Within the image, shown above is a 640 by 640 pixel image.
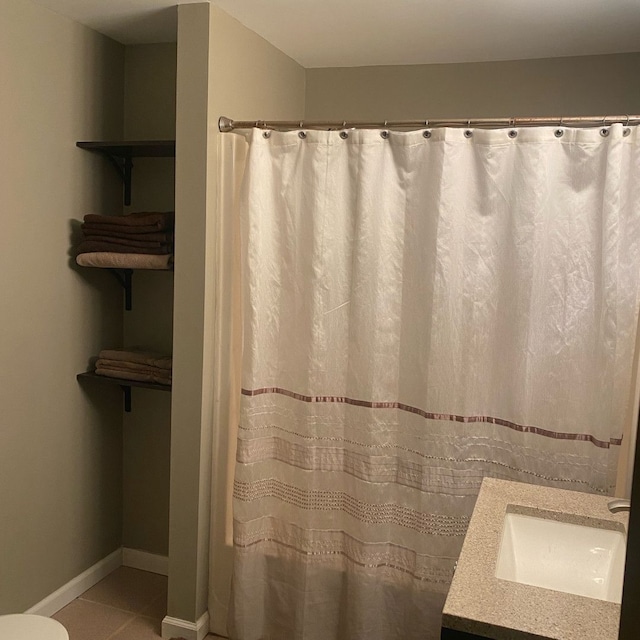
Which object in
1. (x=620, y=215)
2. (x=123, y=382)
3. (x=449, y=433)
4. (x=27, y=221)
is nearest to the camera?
(x=620, y=215)

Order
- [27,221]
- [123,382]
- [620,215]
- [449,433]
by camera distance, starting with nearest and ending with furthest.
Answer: [620,215]
[449,433]
[27,221]
[123,382]

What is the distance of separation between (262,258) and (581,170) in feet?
3.52

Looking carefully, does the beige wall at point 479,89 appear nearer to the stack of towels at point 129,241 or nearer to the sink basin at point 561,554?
the stack of towels at point 129,241

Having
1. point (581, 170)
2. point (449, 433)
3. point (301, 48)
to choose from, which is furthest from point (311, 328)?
point (301, 48)

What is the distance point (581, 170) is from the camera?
Answer: 6.78ft

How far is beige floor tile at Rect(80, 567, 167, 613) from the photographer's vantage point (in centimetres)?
279

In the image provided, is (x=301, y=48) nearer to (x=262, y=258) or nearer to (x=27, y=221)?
(x=262, y=258)

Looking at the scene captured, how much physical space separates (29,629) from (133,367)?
3.44 feet

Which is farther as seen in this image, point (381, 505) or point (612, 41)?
point (612, 41)

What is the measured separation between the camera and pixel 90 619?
267cm

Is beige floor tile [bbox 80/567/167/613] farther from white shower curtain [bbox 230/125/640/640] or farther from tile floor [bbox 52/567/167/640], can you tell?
white shower curtain [bbox 230/125/640/640]

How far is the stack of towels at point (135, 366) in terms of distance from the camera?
8.77ft

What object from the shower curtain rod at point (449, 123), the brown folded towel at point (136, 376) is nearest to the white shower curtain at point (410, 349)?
the shower curtain rod at point (449, 123)

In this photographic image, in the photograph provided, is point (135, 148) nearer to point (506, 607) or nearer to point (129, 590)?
point (129, 590)
